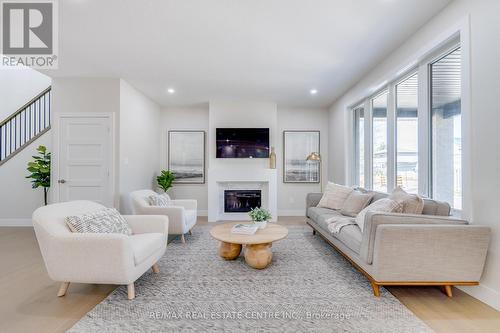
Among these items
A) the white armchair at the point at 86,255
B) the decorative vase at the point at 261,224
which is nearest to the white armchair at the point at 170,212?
the decorative vase at the point at 261,224

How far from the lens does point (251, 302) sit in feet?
6.75

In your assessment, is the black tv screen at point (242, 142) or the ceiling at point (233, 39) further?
the black tv screen at point (242, 142)

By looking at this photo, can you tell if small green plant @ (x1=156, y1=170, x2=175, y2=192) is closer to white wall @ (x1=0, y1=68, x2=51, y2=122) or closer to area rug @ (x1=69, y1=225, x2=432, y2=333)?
area rug @ (x1=69, y1=225, x2=432, y2=333)

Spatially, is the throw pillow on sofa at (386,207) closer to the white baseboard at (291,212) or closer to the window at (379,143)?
the window at (379,143)

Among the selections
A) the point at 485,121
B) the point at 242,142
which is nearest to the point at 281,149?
the point at 242,142

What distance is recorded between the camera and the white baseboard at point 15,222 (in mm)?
4730

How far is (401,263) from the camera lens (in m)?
2.04

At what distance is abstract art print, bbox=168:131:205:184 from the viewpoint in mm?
6055

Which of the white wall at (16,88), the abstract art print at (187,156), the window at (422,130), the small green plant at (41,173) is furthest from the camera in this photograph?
the abstract art print at (187,156)

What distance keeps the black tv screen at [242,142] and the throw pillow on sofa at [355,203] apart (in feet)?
7.63

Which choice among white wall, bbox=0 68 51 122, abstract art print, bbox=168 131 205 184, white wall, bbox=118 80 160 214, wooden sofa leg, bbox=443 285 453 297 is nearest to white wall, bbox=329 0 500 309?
wooden sofa leg, bbox=443 285 453 297

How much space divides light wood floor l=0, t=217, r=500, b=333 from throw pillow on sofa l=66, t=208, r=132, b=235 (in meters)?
0.56

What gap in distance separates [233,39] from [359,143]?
318 centimetres

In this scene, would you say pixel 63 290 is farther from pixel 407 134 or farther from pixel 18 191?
pixel 407 134
